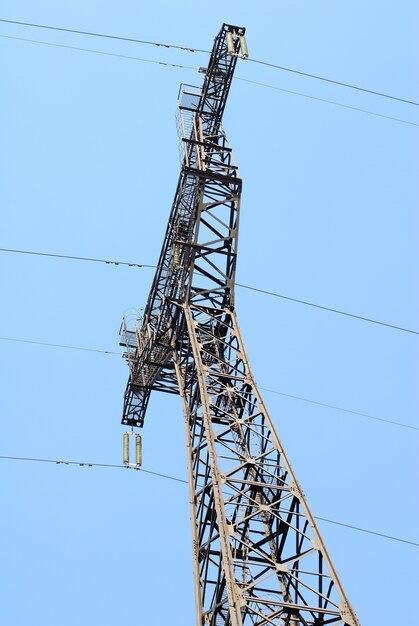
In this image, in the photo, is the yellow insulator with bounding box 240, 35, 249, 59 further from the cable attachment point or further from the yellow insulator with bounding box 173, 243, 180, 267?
the cable attachment point

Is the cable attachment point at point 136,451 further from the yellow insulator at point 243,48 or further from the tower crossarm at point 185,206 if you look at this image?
the yellow insulator at point 243,48

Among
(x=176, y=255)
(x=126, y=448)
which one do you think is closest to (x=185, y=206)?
(x=176, y=255)

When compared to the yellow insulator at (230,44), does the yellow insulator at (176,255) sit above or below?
below

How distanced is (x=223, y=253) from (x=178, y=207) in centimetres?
270

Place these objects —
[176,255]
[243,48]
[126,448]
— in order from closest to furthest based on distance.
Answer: [176,255], [243,48], [126,448]

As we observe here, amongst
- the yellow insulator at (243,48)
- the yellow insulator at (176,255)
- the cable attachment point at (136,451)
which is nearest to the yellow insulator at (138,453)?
the cable attachment point at (136,451)

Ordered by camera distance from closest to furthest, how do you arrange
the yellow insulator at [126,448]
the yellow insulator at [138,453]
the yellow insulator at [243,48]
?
1. the yellow insulator at [243,48]
2. the yellow insulator at [126,448]
3. the yellow insulator at [138,453]

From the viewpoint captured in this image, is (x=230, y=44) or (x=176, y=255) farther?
(x=230, y=44)

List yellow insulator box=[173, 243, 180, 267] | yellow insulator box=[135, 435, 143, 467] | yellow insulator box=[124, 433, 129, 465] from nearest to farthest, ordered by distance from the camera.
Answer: yellow insulator box=[173, 243, 180, 267]
yellow insulator box=[124, 433, 129, 465]
yellow insulator box=[135, 435, 143, 467]

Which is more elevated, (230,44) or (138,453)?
(230,44)

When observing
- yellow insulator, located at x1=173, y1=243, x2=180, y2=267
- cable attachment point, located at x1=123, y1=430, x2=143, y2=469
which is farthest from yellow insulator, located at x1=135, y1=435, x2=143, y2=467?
yellow insulator, located at x1=173, y1=243, x2=180, y2=267

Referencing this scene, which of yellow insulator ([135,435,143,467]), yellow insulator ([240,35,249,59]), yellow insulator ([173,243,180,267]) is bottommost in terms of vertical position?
yellow insulator ([135,435,143,467])

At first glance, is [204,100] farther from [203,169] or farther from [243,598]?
[243,598]

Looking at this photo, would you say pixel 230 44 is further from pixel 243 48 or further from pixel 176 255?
pixel 176 255
